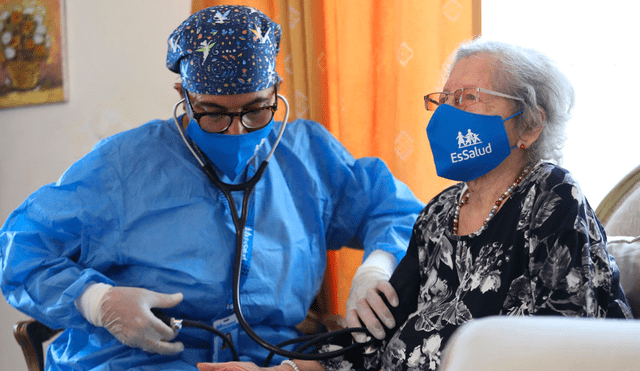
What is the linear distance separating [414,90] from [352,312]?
0.78 meters

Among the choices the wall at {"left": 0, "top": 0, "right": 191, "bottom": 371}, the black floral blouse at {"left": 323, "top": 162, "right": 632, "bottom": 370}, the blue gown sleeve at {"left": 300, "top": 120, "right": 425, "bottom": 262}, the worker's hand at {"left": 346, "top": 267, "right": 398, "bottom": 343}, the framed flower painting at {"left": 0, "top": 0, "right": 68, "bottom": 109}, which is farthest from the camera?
the framed flower painting at {"left": 0, "top": 0, "right": 68, "bottom": 109}

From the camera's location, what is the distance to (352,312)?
131 centimetres

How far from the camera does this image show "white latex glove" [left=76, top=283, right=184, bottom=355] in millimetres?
1252

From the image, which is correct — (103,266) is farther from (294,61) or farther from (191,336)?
(294,61)

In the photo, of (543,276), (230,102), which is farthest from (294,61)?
(543,276)

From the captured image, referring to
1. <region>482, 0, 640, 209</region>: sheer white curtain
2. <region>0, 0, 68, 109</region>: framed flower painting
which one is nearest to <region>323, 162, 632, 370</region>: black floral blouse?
<region>482, 0, 640, 209</region>: sheer white curtain

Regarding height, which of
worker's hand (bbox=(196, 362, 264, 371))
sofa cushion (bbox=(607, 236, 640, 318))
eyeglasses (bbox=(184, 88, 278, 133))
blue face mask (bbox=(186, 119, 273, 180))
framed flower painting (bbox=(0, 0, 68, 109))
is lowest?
worker's hand (bbox=(196, 362, 264, 371))

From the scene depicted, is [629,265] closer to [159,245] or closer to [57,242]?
[159,245]

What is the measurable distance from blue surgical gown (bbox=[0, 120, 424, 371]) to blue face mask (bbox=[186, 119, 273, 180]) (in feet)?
0.18

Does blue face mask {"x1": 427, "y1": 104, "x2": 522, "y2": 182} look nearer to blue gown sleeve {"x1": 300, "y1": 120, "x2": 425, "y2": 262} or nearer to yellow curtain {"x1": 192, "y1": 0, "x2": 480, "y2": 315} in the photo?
blue gown sleeve {"x1": 300, "y1": 120, "x2": 425, "y2": 262}

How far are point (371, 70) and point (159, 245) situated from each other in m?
0.90

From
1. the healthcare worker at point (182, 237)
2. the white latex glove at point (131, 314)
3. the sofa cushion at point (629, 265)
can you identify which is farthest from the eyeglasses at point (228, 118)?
the sofa cushion at point (629, 265)

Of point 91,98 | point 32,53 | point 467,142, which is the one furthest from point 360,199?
point 32,53

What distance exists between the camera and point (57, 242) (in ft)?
4.52
